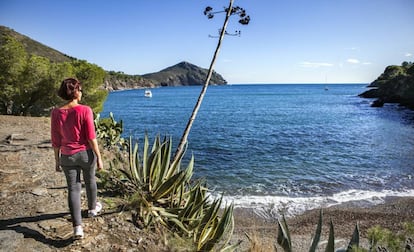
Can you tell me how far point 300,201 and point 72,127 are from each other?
9228 millimetres

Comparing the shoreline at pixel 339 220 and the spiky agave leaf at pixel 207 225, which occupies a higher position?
the spiky agave leaf at pixel 207 225

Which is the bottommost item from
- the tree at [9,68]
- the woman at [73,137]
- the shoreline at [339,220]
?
the shoreline at [339,220]

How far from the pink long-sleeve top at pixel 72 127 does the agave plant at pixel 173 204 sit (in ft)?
4.80

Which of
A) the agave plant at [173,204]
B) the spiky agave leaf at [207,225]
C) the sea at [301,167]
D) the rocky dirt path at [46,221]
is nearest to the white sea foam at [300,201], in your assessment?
the sea at [301,167]

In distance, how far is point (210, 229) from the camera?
4.24 m

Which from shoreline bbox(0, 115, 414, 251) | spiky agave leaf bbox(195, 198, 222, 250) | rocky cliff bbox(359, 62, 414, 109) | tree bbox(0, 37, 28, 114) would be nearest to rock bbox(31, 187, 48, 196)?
shoreline bbox(0, 115, 414, 251)

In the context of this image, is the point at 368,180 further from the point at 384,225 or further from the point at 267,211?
the point at 267,211

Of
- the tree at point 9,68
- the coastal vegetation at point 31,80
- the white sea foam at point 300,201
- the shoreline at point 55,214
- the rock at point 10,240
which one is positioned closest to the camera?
the rock at point 10,240

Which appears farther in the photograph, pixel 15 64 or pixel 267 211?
pixel 15 64

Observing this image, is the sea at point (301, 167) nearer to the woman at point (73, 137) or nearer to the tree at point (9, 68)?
the woman at point (73, 137)

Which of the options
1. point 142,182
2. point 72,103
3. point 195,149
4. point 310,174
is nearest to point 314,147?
point 310,174

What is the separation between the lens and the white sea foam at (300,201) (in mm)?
9971

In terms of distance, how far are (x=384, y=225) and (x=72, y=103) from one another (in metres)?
9.63

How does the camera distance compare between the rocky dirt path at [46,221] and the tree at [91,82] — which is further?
the tree at [91,82]
